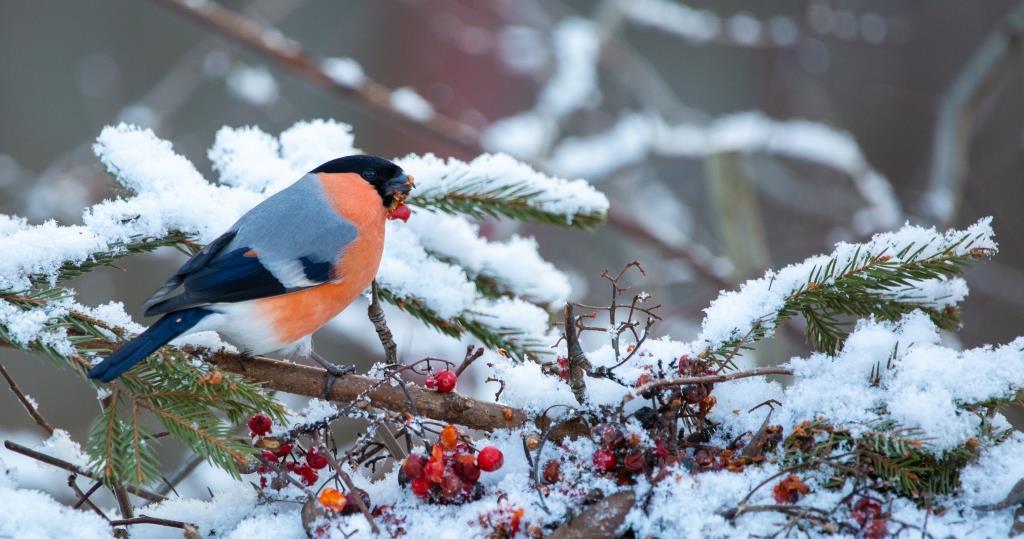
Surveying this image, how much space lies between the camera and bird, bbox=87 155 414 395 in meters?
1.59

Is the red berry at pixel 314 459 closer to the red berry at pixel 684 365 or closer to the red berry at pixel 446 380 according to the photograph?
the red berry at pixel 446 380

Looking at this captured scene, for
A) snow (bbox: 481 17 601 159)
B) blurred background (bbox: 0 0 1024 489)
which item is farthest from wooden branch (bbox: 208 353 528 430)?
snow (bbox: 481 17 601 159)

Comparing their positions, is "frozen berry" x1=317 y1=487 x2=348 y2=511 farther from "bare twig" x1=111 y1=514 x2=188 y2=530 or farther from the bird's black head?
the bird's black head

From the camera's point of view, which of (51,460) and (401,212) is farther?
(401,212)

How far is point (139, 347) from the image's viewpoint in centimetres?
126

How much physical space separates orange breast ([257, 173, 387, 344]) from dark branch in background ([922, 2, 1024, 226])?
82.6 inches

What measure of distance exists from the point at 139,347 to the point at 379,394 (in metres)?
0.35

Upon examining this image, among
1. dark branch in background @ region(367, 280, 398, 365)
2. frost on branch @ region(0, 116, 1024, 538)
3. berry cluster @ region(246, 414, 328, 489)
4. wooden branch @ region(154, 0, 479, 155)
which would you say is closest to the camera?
frost on branch @ region(0, 116, 1024, 538)

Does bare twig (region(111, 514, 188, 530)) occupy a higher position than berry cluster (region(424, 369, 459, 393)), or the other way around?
berry cluster (region(424, 369, 459, 393))

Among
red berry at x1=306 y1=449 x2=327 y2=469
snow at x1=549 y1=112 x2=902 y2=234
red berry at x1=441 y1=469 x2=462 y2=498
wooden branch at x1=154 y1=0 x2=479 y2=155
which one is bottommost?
red berry at x1=441 y1=469 x2=462 y2=498

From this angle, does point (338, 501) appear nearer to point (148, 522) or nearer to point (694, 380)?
point (148, 522)

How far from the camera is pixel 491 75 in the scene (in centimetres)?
644

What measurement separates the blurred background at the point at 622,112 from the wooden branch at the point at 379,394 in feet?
2.11

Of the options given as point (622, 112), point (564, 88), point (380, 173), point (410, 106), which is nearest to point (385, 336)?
point (380, 173)
